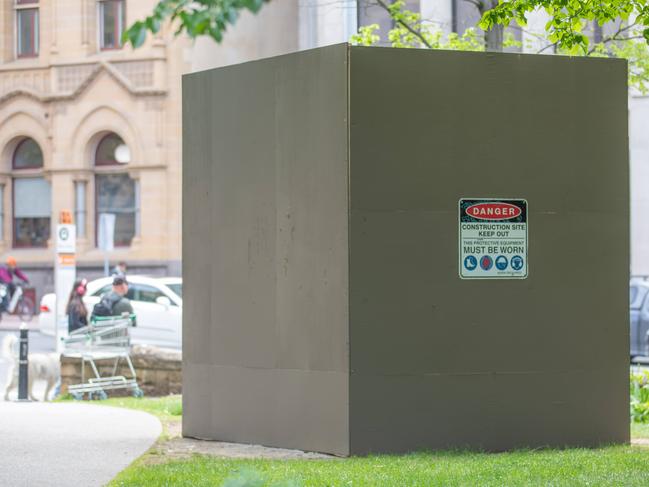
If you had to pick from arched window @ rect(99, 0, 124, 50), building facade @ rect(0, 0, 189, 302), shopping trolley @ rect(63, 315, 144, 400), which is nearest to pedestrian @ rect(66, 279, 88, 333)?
shopping trolley @ rect(63, 315, 144, 400)

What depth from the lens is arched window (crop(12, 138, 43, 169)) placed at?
143ft

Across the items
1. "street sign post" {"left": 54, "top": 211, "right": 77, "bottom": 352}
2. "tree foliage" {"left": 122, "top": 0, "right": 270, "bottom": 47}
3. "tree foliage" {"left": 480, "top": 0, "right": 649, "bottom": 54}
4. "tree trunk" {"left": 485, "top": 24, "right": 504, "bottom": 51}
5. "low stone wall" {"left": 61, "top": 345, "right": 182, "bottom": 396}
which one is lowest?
"low stone wall" {"left": 61, "top": 345, "right": 182, "bottom": 396}

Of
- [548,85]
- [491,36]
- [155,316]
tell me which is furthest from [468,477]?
[155,316]

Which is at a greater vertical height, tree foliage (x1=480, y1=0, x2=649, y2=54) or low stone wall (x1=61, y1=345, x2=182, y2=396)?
tree foliage (x1=480, y1=0, x2=649, y2=54)

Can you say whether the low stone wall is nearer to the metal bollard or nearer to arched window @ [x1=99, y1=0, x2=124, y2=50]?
the metal bollard

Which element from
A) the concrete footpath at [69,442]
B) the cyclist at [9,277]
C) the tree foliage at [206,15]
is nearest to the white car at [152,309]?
the concrete footpath at [69,442]

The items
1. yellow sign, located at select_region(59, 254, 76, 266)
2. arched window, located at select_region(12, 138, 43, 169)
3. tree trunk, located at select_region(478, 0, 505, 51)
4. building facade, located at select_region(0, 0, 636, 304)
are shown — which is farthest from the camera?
arched window, located at select_region(12, 138, 43, 169)

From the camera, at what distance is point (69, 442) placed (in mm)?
11398

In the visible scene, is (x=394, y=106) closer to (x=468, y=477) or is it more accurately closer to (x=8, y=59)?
(x=468, y=477)

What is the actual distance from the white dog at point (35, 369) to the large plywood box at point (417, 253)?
7408mm

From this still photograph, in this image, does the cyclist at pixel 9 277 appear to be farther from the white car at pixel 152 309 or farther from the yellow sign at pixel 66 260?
the yellow sign at pixel 66 260

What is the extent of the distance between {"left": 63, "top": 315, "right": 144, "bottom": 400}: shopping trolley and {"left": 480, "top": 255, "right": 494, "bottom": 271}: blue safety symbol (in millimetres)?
8572

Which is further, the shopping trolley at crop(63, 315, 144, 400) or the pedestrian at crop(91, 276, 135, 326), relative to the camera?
the pedestrian at crop(91, 276, 135, 326)

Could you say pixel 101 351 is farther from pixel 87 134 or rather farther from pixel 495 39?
pixel 87 134
